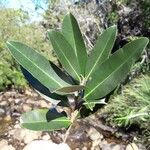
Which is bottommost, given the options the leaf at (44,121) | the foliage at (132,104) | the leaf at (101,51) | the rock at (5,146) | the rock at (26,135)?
the rock at (5,146)

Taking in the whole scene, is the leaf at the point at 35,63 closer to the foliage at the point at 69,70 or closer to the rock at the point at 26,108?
the foliage at the point at 69,70

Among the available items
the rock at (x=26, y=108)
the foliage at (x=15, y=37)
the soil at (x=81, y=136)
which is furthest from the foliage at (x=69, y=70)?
the foliage at (x=15, y=37)

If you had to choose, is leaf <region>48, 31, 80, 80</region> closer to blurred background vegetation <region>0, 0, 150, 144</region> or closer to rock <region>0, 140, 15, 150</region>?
blurred background vegetation <region>0, 0, 150, 144</region>

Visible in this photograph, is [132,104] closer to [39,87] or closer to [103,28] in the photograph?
[103,28]

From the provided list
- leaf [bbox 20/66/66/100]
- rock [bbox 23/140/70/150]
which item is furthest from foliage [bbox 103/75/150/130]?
rock [bbox 23/140/70/150]

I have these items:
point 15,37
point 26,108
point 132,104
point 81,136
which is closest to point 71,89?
point 132,104

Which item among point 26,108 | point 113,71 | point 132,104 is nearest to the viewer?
point 113,71
